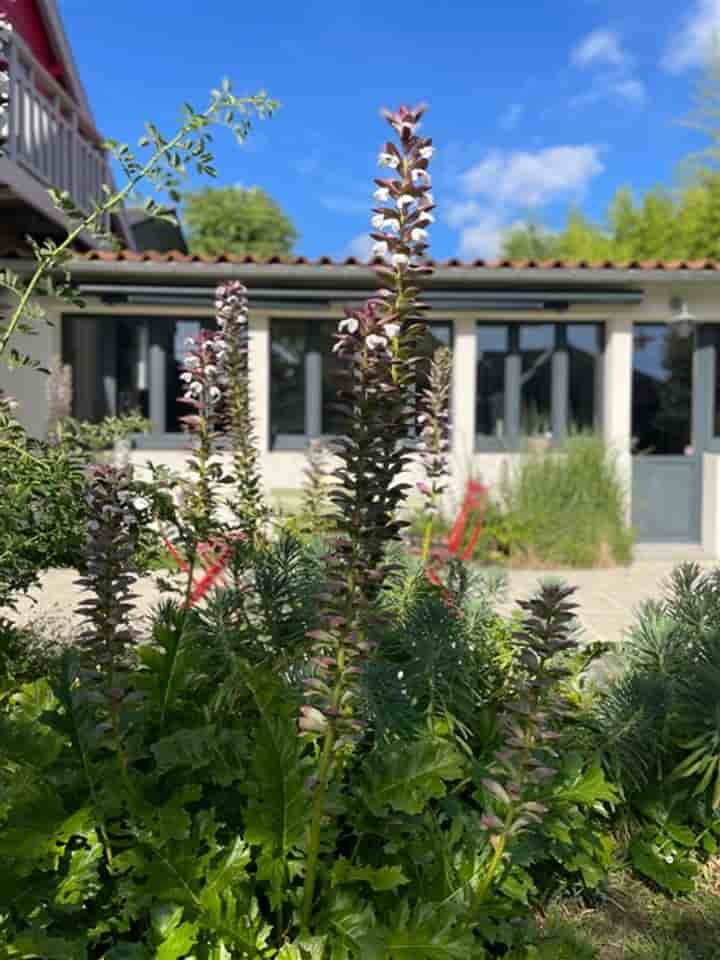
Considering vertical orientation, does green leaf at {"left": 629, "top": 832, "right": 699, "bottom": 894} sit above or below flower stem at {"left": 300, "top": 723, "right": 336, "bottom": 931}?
below

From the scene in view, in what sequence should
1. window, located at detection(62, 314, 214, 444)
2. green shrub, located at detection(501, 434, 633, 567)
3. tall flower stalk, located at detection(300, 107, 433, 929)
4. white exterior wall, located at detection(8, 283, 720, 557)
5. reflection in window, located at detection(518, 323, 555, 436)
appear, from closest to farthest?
tall flower stalk, located at detection(300, 107, 433, 929)
green shrub, located at detection(501, 434, 633, 567)
white exterior wall, located at detection(8, 283, 720, 557)
window, located at detection(62, 314, 214, 444)
reflection in window, located at detection(518, 323, 555, 436)

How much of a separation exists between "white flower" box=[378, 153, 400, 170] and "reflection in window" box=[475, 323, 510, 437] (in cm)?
823

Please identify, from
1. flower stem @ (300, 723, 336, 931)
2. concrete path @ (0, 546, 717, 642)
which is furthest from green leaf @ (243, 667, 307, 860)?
concrete path @ (0, 546, 717, 642)

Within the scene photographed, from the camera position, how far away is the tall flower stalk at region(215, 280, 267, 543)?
111 inches

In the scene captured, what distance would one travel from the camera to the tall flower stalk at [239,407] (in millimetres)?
2824

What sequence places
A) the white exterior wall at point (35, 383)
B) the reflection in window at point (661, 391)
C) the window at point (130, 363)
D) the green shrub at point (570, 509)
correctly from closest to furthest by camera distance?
the green shrub at point (570, 509)
the white exterior wall at point (35, 383)
the window at point (130, 363)
the reflection in window at point (661, 391)

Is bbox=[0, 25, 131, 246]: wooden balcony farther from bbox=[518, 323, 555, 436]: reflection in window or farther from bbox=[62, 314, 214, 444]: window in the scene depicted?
bbox=[518, 323, 555, 436]: reflection in window

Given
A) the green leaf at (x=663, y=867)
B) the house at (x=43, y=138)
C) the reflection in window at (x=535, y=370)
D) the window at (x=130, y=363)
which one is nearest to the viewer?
the green leaf at (x=663, y=867)

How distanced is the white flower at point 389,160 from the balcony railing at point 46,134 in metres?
5.89

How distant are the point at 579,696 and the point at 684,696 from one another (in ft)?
1.46

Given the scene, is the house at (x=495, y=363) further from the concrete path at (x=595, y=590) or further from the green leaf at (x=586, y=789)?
the green leaf at (x=586, y=789)

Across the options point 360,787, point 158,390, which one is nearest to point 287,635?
point 360,787

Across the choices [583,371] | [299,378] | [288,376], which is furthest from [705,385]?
[288,376]

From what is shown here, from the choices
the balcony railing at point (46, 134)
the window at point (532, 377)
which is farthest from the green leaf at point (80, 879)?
the window at point (532, 377)
